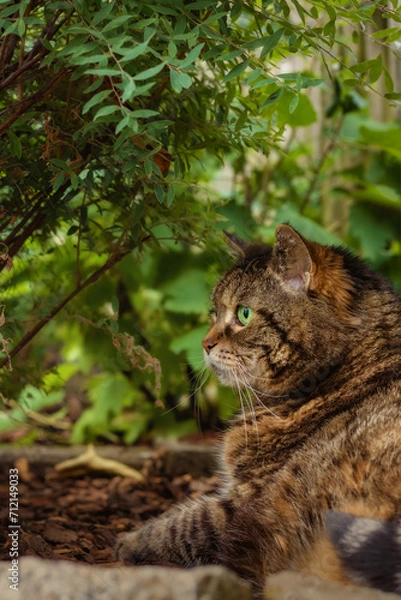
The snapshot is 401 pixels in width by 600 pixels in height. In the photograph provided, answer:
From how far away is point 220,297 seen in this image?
304 centimetres

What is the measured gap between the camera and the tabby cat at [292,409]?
7.45ft

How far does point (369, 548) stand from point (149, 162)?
1183 mm

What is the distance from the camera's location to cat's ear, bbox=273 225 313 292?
8.77 feet

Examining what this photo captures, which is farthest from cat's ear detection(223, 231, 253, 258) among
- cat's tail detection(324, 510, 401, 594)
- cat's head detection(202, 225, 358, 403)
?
cat's tail detection(324, 510, 401, 594)

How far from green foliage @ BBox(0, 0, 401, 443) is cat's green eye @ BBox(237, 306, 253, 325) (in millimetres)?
300

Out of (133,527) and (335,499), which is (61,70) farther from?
(133,527)

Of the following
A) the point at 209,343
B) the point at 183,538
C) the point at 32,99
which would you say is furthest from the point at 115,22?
the point at 183,538

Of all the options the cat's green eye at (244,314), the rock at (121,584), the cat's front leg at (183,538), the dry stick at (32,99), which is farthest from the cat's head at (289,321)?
the rock at (121,584)

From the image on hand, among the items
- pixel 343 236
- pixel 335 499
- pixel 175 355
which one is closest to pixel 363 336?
pixel 335 499

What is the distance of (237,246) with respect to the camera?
3.11m

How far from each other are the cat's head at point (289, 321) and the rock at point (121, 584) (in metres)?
1.16
